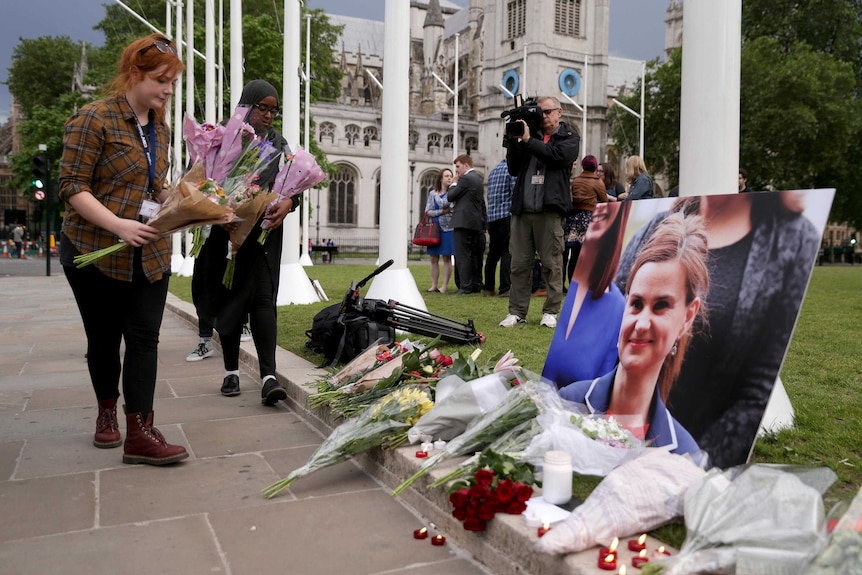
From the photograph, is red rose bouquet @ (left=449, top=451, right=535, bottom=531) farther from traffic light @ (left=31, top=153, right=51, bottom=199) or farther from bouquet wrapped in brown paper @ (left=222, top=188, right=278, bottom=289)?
traffic light @ (left=31, top=153, right=51, bottom=199)

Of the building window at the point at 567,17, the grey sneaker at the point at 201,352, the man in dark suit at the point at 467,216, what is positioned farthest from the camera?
the building window at the point at 567,17

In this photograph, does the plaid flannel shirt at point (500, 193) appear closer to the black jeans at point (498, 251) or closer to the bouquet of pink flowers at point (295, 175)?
the black jeans at point (498, 251)

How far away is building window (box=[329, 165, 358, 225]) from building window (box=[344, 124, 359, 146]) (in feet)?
8.56

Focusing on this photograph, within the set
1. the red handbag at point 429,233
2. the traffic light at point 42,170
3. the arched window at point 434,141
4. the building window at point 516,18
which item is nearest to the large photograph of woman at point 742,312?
the red handbag at point 429,233

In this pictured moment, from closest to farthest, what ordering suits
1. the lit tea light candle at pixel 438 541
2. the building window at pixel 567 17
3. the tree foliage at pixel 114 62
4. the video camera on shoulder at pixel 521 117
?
the lit tea light candle at pixel 438 541 → the video camera on shoulder at pixel 521 117 → the tree foliage at pixel 114 62 → the building window at pixel 567 17

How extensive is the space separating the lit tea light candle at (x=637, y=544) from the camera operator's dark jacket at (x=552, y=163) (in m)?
5.33

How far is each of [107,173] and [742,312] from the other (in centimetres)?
307

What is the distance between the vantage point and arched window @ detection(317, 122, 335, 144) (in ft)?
207

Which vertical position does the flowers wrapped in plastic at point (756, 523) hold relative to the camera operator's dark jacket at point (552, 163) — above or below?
below

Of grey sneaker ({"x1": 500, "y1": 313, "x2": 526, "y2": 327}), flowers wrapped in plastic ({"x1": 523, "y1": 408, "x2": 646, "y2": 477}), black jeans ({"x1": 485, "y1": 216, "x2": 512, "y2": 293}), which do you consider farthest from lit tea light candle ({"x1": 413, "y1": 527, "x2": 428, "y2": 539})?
black jeans ({"x1": 485, "y1": 216, "x2": 512, "y2": 293})

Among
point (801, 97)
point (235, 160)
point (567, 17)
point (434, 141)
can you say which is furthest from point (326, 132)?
point (235, 160)

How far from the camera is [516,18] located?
66375 millimetres

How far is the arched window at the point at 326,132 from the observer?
63094mm

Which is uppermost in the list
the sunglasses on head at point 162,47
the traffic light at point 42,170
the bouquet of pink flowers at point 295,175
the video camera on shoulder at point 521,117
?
the traffic light at point 42,170
